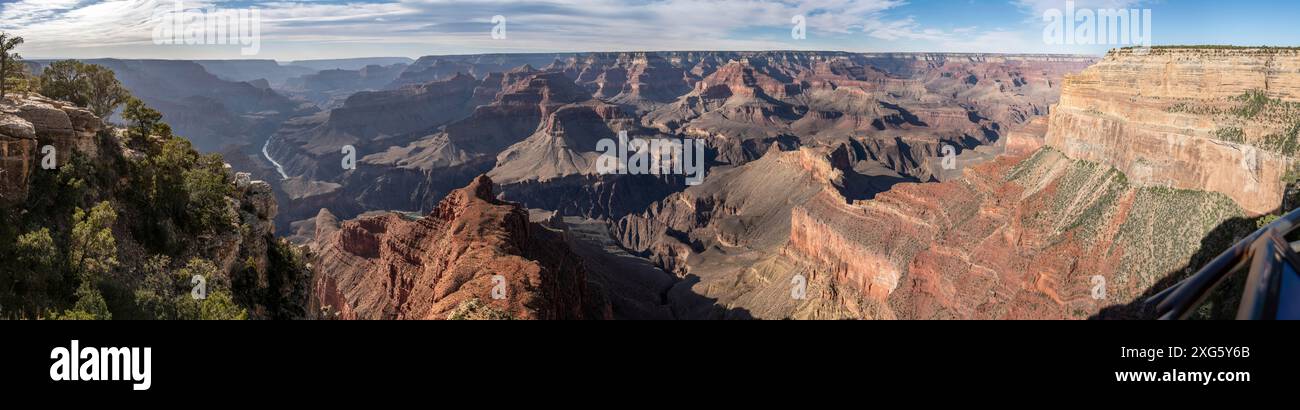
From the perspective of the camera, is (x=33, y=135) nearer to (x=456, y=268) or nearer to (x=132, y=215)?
(x=132, y=215)

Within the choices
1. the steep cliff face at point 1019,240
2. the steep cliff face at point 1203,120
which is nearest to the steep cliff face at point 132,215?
the steep cliff face at point 1019,240

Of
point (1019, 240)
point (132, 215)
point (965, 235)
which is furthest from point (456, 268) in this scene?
point (1019, 240)

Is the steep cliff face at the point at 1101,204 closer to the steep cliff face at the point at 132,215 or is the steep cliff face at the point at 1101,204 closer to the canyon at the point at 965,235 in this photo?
the canyon at the point at 965,235

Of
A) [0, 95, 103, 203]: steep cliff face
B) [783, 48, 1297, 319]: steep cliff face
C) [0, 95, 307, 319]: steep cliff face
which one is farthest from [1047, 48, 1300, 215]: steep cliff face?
[0, 95, 103, 203]: steep cliff face

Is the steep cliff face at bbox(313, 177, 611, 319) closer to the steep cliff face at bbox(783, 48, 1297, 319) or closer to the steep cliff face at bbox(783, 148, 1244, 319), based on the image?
the steep cliff face at bbox(783, 148, 1244, 319)
